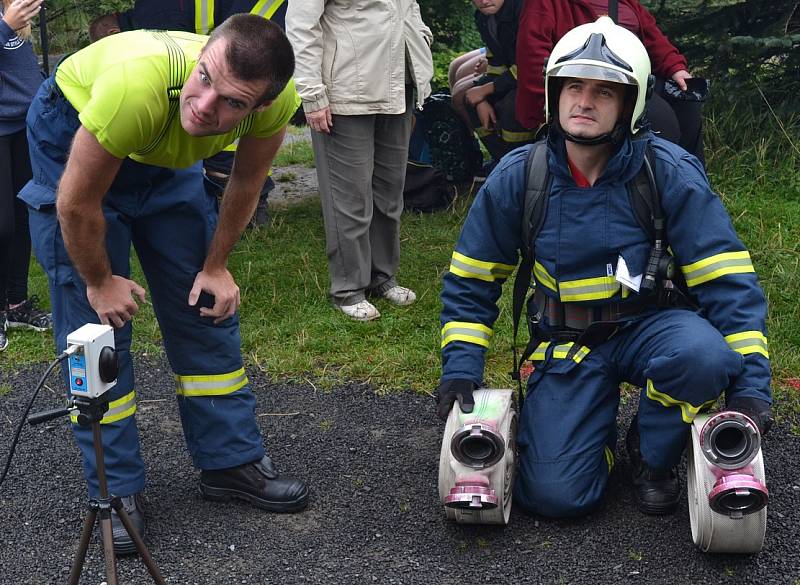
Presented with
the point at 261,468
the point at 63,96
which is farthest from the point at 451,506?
the point at 63,96

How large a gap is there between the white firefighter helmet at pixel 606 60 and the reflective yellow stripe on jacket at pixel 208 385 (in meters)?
1.49

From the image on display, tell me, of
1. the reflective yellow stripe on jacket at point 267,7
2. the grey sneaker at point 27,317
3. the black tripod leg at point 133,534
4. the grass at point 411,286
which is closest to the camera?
the black tripod leg at point 133,534

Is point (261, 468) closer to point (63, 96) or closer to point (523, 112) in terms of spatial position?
point (63, 96)

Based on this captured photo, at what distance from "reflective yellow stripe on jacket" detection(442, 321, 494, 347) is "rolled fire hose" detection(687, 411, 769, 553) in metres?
0.83

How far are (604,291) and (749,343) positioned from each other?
52 centimetres

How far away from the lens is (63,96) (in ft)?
11.8

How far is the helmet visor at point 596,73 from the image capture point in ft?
12.1

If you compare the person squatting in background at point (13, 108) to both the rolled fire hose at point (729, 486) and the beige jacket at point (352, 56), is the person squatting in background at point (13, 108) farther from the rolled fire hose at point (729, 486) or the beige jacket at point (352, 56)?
the rolled fire hose at point (729, 486)

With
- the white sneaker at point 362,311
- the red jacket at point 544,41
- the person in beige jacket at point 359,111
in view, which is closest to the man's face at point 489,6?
the red jacket at point 544,41

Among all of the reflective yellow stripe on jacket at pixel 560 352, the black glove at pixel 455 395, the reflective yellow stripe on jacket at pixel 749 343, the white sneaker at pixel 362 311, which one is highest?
the reflective yellow stripe on jacket at pixel 749 343

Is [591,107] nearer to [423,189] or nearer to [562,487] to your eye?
[562,487]

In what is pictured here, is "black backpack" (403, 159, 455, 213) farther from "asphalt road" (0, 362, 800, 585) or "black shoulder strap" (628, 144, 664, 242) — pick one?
"black shoulder strap" (628, 144, 664, 242)

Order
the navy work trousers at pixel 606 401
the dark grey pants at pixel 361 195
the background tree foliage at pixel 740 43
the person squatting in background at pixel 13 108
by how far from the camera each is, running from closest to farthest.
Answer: the navy work trousers at pixel 606 401, the person squatting in background at pixel 13 108, the dark grey pants at pixel 361 195, the background tree foliage at pixel 740 43

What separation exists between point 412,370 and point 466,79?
3.03m
